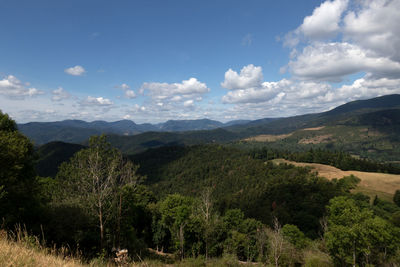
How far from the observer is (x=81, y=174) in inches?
649

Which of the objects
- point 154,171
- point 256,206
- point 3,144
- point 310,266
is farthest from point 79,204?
point 154,171

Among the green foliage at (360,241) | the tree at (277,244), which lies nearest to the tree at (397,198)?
the green foliage at (360,241)

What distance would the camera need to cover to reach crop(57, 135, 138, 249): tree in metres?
15.5

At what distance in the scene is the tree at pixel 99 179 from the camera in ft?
50.9

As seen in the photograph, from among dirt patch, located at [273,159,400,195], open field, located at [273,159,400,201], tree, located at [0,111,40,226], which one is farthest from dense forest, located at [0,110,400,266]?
dirt patch, located at [273,159,400,195]

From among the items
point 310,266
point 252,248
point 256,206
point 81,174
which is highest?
point 81,174

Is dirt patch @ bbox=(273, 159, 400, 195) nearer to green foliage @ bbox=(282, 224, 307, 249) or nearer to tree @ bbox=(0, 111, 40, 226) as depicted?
green foliage @ bbox=(282, 224, 307, 249)

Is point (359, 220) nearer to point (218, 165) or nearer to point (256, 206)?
point (256, 206)

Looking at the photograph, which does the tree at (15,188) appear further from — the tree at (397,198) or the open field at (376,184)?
the tree at (397,198)

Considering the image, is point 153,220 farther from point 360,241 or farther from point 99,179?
point 360,241

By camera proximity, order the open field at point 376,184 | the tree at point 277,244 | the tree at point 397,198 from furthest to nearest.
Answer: the open field at point 376,184 < the tree at point 397,198 < the tree at point 277,244

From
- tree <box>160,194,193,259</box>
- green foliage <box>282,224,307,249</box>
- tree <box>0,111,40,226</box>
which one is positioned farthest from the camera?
green foliage <box>282,224,307,249</box>

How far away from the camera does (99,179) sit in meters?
16.6

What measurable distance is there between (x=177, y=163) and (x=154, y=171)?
24.7 meters
